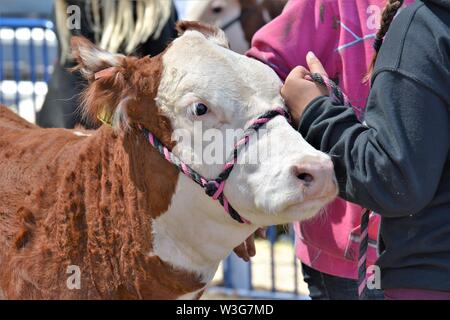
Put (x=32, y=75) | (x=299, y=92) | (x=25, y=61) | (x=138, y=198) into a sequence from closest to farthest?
(x=299, y=92), (x=138, y=198), (x=32, y=75), (x=25, y=61)

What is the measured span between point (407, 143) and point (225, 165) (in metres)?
0.58

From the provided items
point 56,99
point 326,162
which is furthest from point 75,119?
point 326,162

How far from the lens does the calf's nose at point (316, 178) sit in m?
2.12

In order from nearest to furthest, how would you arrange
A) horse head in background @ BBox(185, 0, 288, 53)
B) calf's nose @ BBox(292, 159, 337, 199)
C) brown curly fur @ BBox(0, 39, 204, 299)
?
calf's nose @ BBox(292, 159, 337, 199) < brown curly fur @ BBox(0, 39, 204, 299) < horse head in background @ BBox(185, 0, 288, 53)

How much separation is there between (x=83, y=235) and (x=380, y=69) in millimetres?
1099

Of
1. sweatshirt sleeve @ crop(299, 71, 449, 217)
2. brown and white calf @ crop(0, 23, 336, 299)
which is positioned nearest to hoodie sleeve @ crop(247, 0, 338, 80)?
brown and white calf @ crop(0, 23, 336, 299)

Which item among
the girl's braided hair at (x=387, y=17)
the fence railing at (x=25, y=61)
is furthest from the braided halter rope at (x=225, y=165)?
the fence railing at (x=25, y=61)

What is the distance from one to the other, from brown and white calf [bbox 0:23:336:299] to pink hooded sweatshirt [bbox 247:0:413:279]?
0.75 ft

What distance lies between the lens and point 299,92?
230cm

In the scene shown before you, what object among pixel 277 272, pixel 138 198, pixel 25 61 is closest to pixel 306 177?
pixel 138 198

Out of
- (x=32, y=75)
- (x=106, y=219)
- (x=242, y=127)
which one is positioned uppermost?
(x=32, y=75)

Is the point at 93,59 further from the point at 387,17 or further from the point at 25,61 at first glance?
the point at 25,61

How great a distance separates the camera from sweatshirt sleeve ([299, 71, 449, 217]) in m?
2.00

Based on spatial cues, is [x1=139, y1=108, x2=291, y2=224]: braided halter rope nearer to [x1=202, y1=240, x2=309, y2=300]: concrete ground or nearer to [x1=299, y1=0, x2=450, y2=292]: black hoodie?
[x1=299, y1=0, x2=450, y2=292]: black hoodie
